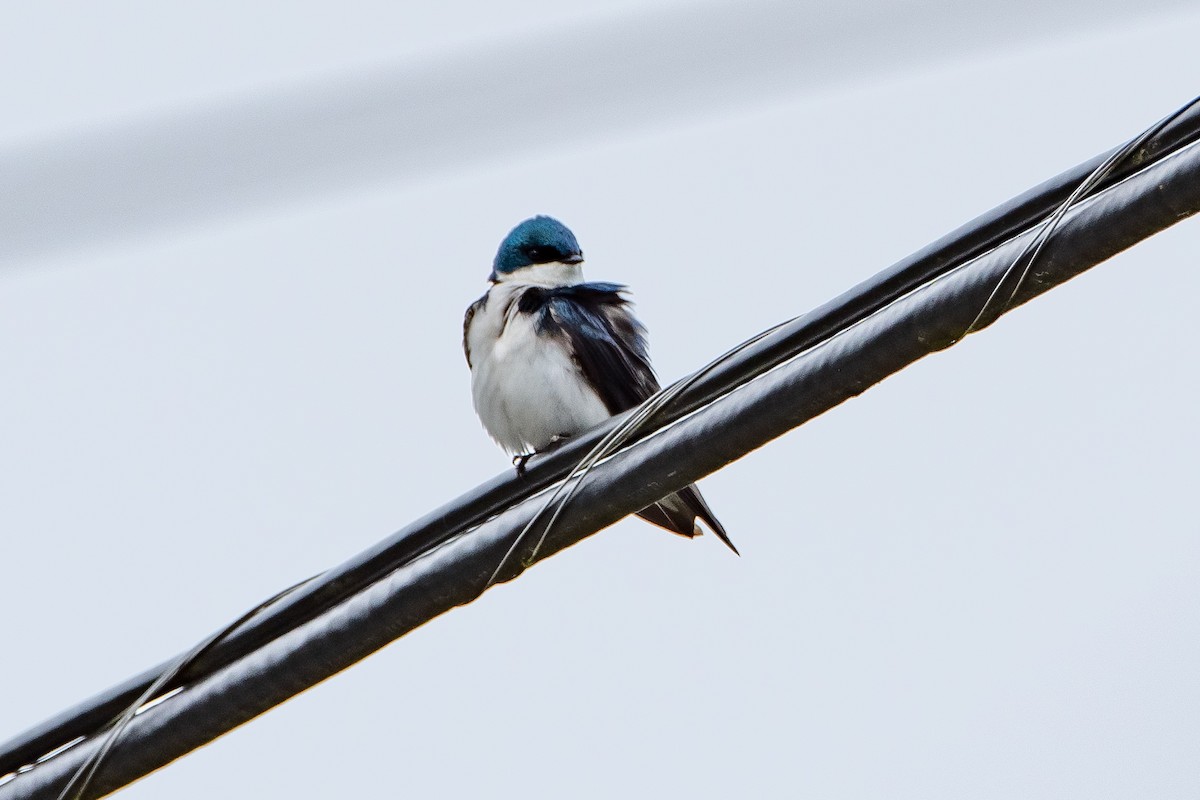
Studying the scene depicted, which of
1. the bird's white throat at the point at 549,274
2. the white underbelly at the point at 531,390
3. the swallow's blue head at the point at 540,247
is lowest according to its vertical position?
the white underbelly at the point at 531,390

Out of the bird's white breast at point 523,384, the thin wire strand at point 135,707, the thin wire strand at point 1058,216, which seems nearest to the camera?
the thin wire strand at point 1058,216

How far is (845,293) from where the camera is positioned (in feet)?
10.3

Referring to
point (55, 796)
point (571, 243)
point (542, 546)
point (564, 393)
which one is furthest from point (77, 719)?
point (571, 243)

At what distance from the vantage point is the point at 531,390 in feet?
19.7

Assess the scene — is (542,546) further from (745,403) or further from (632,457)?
(745,403)

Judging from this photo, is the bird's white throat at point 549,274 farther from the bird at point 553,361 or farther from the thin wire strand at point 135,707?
the thin wire strand at point 135,707

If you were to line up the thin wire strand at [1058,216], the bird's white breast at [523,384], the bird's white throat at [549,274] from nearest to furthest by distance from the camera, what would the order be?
the thin wire strand at [1058,216]
the bird's white breast at [523,384]
the bird's white throat at [549,274]

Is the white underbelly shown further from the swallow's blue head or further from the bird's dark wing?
the swallow's blue head

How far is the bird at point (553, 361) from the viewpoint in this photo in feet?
19.6

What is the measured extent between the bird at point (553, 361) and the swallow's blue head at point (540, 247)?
578 mm

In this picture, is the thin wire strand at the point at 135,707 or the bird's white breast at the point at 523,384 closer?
the thin wire strand at the point at 135,707

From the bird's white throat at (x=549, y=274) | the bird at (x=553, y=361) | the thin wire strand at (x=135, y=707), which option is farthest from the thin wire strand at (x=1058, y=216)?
the bird's white throat at (x=549, y=274)

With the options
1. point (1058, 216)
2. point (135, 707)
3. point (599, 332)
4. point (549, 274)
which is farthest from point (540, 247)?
point (1058, 216)

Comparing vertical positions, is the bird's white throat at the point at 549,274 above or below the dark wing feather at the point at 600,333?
above
